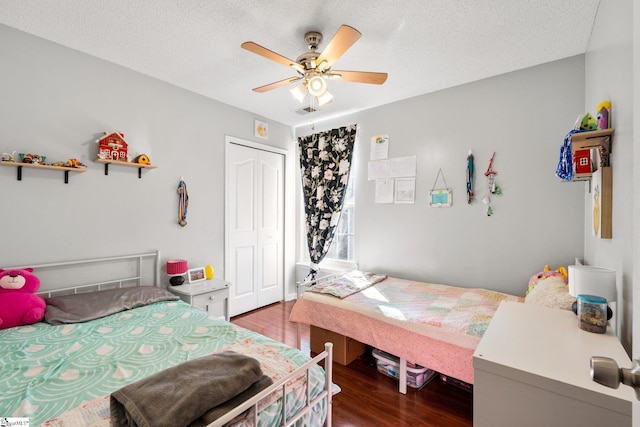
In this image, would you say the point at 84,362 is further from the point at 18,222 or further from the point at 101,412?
the point at 18,222

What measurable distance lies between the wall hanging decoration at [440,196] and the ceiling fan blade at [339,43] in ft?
5.83

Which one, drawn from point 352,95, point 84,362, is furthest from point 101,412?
point 352,95

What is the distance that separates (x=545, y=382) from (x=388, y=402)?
138cm

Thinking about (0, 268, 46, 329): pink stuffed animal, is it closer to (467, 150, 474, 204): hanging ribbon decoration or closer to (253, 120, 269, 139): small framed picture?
(253, 120, 269, 139): small framed picture

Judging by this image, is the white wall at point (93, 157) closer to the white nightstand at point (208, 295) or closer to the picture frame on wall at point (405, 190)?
the white nightstand at point (208, 295)

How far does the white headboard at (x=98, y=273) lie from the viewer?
2162 millimetres

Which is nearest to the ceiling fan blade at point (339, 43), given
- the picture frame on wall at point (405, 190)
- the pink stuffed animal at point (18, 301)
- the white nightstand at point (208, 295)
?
the picture frame on wall at point (405, 190)

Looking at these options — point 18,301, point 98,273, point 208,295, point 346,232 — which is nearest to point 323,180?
point 346,232

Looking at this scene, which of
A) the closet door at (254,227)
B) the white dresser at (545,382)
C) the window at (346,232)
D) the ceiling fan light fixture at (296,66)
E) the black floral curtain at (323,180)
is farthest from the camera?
the window at (346,232)

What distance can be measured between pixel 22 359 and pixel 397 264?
10.0 feet

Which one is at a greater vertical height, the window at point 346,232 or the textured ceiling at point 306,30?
the textured ceiling at point 306,30

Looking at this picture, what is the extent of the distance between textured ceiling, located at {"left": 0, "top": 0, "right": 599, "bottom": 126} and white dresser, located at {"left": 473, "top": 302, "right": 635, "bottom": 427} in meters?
1.89

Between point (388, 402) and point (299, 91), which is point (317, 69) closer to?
point (299, 91)

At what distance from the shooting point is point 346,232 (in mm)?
3854
